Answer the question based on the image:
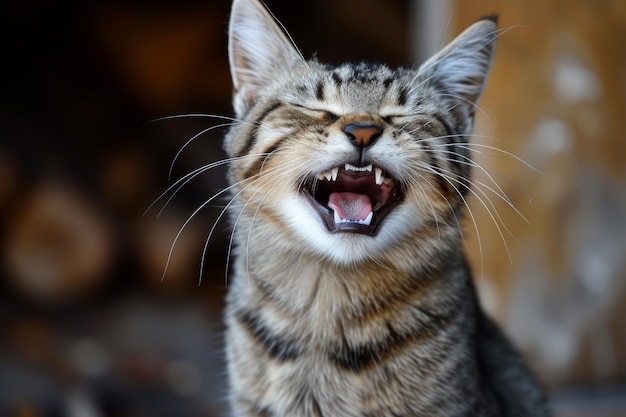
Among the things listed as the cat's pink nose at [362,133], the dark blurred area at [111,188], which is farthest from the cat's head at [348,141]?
the dark blurred area at [111,188]

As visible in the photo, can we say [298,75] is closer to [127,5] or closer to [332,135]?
[332,135]

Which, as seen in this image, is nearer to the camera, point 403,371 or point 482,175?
point 403,371

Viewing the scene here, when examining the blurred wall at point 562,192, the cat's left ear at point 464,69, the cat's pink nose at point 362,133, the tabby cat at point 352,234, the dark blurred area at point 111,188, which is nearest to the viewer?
the cat's pink nose at point 362,133

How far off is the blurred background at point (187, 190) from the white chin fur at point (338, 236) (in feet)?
4.59

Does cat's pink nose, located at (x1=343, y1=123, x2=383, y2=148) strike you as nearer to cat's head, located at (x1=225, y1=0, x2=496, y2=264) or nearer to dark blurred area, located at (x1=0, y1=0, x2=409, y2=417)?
cat's head, located at (x1=225, y1=0, x2=496, y2=264)

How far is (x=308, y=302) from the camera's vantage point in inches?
84.5

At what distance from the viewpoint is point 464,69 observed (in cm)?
228

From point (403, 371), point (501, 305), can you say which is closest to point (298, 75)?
point (403, 371)

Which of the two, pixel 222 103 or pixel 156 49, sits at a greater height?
pixel 156 49

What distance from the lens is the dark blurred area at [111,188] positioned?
4.43 meters

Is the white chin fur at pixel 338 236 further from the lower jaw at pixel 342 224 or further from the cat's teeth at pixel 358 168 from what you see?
the cat's teeth at pixel 358 168

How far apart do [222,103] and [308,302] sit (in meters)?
2.95

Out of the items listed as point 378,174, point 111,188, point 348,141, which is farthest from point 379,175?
point 111,188

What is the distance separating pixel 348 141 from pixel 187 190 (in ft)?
10.2
